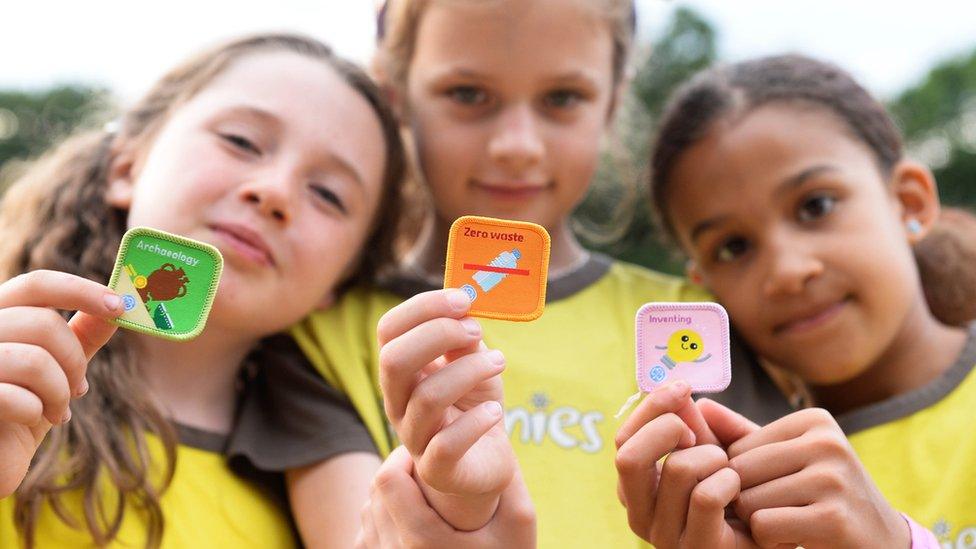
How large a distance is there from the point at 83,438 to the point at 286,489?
0.44m

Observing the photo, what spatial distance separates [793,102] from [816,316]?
564 millimetres

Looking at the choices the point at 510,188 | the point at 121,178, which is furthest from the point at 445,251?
the point at 121,178

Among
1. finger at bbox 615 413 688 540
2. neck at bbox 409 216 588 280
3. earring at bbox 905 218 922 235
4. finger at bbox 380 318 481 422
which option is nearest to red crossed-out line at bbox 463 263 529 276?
finger at bbox 380 318 481 422

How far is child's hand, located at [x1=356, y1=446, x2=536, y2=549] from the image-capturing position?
1364mm

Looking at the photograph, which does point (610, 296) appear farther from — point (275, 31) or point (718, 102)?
point (275, 31)

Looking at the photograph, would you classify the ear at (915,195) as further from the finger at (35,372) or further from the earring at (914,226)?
the finger at (35,372)

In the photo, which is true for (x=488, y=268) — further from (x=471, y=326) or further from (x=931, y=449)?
(x=931, y=449)

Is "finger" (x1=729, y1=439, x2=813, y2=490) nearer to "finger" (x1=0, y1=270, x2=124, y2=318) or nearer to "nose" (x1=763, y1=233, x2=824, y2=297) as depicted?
"nose" (x1=763, y1=233, x2=824, y2=297)

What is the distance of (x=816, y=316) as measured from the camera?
81.6 inches

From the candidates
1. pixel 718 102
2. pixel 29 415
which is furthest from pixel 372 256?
pixel 29 415

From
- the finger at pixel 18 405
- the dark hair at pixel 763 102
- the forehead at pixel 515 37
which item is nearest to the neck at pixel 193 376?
the finger at pixel 18 405

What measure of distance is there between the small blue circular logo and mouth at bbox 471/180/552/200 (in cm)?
93

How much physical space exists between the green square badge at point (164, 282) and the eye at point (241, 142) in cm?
66

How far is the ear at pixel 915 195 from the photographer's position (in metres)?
2.34
